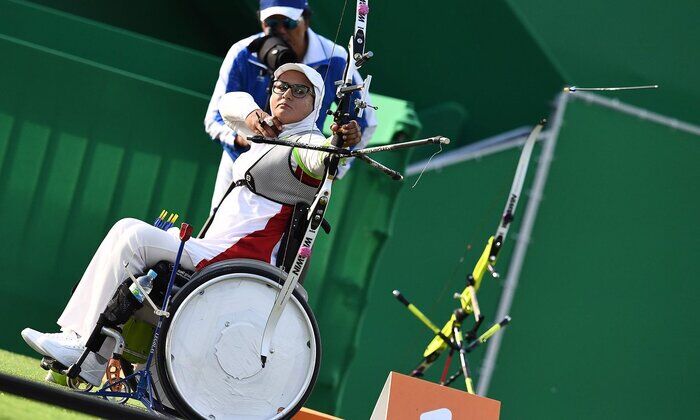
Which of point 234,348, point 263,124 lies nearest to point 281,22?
point 263,124

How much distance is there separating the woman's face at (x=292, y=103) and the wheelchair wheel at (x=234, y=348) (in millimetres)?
597

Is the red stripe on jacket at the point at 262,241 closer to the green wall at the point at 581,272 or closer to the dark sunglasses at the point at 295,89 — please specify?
the dark sunglasses at the point at 295,89

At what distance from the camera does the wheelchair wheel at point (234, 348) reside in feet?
13.5

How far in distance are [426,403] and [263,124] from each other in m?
1.10

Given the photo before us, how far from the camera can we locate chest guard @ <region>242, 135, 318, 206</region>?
14.4 ft

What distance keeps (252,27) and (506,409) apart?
2768mm

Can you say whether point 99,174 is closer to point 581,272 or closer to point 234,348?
point 234,348

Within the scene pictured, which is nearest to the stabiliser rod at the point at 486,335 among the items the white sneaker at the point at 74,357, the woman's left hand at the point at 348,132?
the woman's left hand at the point at 348,132

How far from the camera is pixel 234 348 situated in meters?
4.21

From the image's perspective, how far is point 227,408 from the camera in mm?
4199

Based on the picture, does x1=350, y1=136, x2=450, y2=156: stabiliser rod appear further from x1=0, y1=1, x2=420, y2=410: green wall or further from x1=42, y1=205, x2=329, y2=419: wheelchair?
x1=0, y1=1, x2=420, y2=410: green wall

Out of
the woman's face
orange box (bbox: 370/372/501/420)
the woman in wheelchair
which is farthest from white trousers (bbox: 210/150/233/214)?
orange box (bbox: 370/372/501/420)

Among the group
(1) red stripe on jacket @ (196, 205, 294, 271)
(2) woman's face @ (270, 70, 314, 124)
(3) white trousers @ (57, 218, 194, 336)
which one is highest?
(2) woman's face @ (270, 70, 314, 124)

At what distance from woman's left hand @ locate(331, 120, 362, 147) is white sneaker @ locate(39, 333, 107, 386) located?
3.38 ft
